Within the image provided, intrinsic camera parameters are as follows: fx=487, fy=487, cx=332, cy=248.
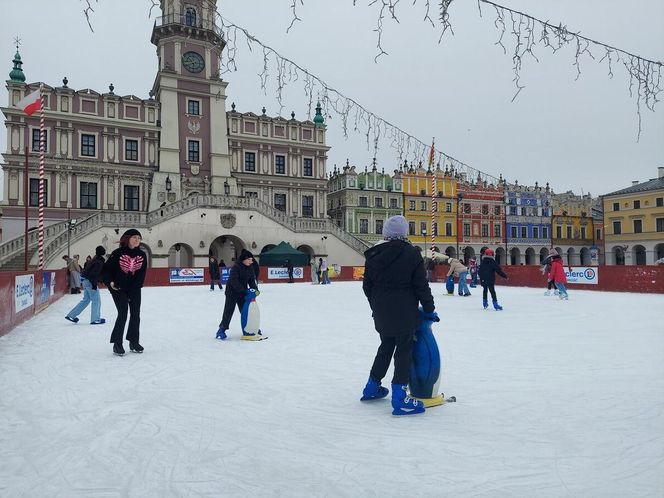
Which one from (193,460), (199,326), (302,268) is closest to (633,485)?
(193,460)

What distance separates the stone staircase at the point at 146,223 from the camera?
88.9 feet

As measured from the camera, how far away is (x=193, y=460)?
11.5 ft

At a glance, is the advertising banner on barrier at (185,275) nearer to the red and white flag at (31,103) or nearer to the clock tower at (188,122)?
the clock tower at (188,122)

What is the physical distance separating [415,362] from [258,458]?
181 centimetres

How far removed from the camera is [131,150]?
38.4 metres

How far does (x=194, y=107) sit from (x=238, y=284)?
114ft

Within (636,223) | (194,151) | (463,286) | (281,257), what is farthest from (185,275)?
(636,223)

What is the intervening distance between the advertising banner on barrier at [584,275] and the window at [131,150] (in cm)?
3204

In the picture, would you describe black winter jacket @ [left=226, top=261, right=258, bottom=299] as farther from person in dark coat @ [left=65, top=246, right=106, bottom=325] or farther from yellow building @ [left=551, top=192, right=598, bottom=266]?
yellow building @ [left=551, top=192, right=598, bottom=266]

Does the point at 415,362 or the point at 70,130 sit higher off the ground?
the point at 70,130

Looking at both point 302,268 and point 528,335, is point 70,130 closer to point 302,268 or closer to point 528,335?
point 302,268

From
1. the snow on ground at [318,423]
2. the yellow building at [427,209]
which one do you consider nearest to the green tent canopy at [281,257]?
the snow on ground at [318,423]

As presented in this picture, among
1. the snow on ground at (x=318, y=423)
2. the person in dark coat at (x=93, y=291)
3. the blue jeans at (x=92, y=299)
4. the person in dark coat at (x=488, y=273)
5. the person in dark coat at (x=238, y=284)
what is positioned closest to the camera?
the snow on ground at (x=318, y=423)

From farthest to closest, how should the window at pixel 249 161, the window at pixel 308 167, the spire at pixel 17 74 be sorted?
the window at pixel 308 167, the window at pixel 249 161, the spire at pixel 17 74
